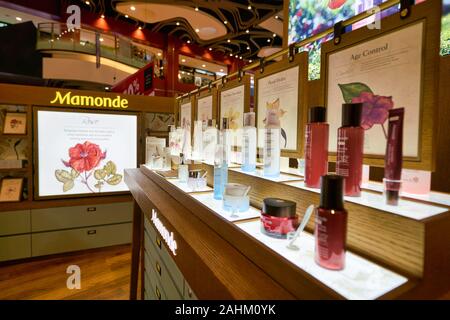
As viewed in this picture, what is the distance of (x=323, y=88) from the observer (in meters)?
0.86

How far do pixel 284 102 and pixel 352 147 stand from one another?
420 mm

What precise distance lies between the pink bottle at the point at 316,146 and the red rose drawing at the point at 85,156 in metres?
3.24

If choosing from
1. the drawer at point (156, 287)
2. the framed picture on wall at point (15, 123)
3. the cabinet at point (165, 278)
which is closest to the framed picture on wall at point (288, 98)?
the cabinet at point (165, 278)

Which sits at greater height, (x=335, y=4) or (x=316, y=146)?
(x=335, y=4)

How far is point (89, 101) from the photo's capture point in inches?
127

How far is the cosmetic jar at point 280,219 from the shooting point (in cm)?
71

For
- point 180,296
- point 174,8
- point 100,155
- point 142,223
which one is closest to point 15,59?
point 174,8

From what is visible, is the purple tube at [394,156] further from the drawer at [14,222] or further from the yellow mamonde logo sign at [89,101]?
the drawer at [14,222]

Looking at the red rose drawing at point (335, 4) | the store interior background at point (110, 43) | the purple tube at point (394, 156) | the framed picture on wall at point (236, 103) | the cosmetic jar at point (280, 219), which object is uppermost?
the store interior background at point (110, 43)

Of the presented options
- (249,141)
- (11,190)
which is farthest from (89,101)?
(249,141)

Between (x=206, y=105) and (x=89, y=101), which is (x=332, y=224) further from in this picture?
(x=89, y=101)

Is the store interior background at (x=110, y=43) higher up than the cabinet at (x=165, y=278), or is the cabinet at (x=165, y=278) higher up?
the store interior background at (x=110, y=43)

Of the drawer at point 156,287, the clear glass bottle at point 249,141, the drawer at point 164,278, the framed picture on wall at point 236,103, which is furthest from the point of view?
the drawer at point 156,287
